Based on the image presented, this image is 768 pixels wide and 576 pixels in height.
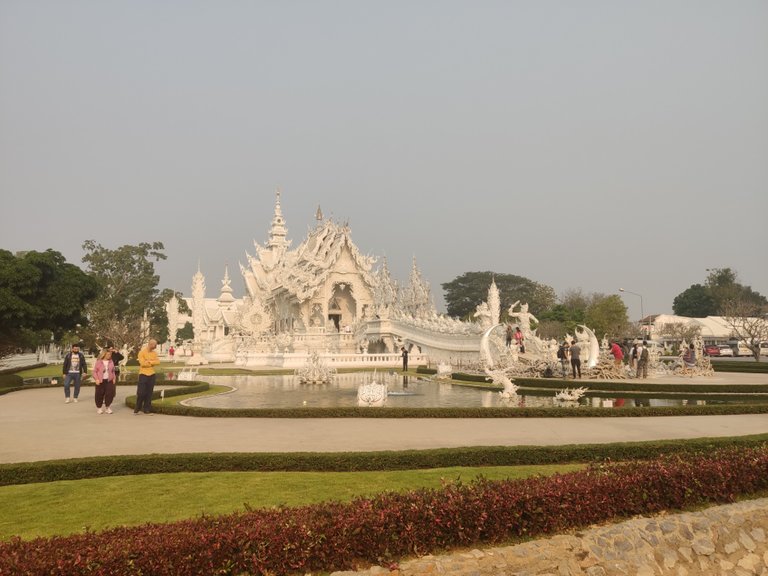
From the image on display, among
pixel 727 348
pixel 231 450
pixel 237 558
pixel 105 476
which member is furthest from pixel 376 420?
pixel 727 348

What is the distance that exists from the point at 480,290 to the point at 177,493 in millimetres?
79497

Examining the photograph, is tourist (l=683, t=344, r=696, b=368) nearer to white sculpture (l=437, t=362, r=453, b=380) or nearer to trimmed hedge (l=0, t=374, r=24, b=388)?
white sculpture (l=437, t=362, r=453, b=380)

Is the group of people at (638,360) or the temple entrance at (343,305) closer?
the group of people at (638,360)

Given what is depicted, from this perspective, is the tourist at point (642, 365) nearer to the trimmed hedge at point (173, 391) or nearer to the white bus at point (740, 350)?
the trimmed hedge at point (173, 391)

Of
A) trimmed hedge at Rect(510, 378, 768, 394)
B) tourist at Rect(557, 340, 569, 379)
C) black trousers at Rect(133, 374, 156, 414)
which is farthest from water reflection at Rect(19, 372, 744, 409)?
tourist at Rect(557, 340, 569, 379)

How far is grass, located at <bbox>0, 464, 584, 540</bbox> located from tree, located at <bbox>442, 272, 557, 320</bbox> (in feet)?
245

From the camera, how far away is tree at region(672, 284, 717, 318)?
84.9 meters

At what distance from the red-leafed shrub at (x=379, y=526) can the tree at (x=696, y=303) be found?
82.9 meters

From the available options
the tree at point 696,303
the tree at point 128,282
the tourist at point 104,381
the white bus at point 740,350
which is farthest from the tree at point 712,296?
the tourist at point 104,381

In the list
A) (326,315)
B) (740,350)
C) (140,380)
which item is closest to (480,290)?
(740,350)

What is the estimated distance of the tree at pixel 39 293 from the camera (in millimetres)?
24688

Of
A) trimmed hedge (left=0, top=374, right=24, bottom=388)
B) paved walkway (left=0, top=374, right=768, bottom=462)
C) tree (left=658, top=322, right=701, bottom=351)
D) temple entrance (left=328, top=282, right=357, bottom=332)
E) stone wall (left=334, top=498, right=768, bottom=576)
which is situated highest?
temple entrance (left=328, top=282, right=357, bottom=332)

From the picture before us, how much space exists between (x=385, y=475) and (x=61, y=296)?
2215cm

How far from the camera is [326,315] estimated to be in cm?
4959
